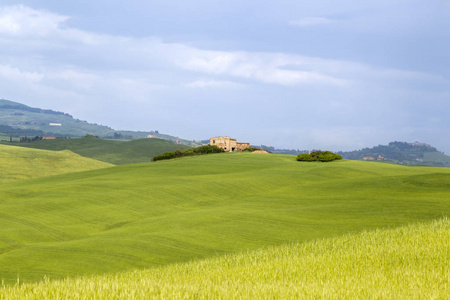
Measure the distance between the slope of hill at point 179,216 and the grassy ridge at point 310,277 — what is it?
5582 mm

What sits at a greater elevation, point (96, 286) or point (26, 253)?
point (96, 286)

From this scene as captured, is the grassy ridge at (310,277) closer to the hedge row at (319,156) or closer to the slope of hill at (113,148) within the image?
the hedge row at (319,156)

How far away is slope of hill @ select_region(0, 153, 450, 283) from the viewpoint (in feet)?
60.6

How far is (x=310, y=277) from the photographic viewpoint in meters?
9.69

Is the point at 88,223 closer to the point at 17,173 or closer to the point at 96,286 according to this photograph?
the point at 96,286

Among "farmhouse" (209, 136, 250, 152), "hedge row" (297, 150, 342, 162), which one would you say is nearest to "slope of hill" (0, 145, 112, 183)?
"farmhouse" (209, 136, 250, 152)

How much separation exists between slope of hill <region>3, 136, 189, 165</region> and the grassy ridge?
13481 centimetres

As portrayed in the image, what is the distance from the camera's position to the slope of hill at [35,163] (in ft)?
260

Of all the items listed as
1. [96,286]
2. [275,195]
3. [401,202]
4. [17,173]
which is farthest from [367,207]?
[17,173]

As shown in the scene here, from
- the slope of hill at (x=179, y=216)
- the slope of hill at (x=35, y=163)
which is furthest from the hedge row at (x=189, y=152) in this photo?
the slope of hill at (x=179, y=216)

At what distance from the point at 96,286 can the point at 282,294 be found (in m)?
2.30

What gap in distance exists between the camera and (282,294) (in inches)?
249

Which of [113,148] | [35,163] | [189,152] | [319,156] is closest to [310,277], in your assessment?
[319,156]

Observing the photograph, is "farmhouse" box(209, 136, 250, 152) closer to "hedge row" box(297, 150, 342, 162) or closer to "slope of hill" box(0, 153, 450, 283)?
"hedge row" box(297, 150, 342, 162)
